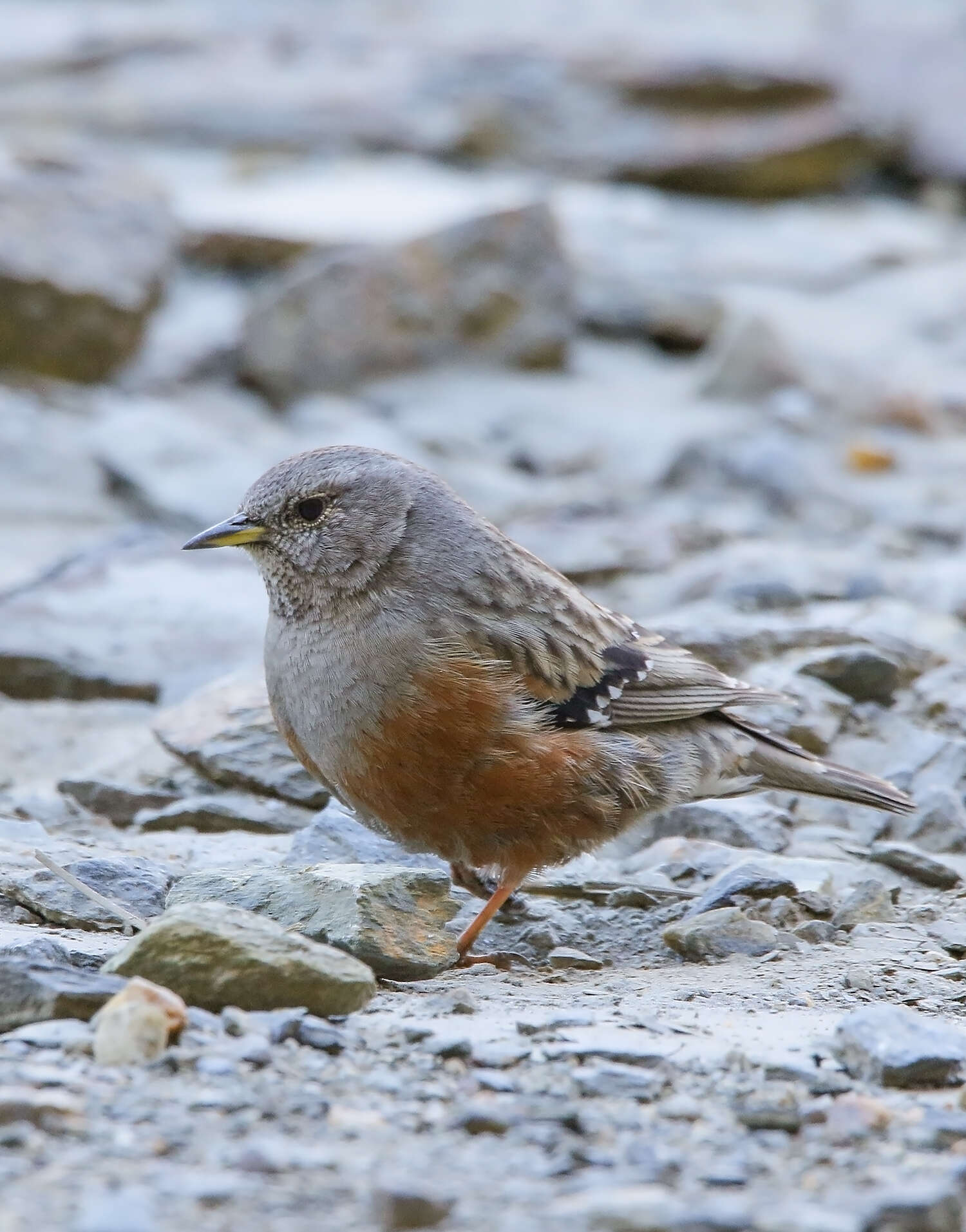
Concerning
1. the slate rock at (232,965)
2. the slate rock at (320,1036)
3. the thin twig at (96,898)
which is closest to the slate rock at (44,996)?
the slate rock at (232,965)

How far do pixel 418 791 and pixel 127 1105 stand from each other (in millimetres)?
1784

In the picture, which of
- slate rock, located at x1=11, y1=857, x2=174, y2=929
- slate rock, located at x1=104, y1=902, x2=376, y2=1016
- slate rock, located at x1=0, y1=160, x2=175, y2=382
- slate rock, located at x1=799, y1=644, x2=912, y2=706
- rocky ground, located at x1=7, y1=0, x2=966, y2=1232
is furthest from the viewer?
slate rock, located at x1=0, y1=160, x2=175, y2=382

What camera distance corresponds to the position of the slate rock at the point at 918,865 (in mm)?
5465

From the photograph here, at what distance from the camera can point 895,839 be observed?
19.7 ft

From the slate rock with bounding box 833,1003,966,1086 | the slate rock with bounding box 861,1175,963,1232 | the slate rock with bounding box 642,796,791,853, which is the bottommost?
the slate rock with bounding box 642,796,791,853

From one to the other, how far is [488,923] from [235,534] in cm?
143

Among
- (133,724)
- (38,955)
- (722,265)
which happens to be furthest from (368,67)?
(38,955)

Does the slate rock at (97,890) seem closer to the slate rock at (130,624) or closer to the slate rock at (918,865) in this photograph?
the slate rock at (130,624)

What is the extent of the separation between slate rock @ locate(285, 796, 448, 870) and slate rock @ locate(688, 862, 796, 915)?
33.6 inches

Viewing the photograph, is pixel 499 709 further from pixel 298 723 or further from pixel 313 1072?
pixel 313 1072

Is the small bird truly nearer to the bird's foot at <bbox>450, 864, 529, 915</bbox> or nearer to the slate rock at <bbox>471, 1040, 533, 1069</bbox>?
the bird's foot at <bbox>450, 864, 529, 915</bbox>

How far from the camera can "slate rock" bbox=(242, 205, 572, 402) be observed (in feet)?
34.6

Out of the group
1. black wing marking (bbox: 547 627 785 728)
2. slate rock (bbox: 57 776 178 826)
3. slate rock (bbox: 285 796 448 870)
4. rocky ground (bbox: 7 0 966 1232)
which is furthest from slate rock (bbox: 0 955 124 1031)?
slate rock (bbox: 57 776 178 826)

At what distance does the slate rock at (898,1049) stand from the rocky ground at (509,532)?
11 mm
